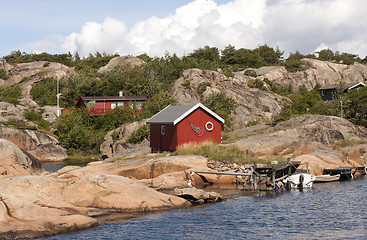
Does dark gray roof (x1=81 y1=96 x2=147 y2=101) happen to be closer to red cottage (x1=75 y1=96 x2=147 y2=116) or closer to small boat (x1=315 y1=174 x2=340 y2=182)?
red cottage (x1=75 y1=96 x2=147 y2=116)

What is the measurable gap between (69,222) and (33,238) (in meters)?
1.92

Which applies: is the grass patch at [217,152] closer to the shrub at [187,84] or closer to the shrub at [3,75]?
the shrub at [187,84]

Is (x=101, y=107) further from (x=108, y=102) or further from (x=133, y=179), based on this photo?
(x=133, y=179)

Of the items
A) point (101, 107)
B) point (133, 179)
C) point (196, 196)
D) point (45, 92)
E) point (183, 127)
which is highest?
point (45, 92)

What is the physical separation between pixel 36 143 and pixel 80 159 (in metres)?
6.02

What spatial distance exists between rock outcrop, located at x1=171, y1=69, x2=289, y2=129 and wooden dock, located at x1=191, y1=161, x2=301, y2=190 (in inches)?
1064

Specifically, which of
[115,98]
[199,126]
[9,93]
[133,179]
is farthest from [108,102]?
[133,179]

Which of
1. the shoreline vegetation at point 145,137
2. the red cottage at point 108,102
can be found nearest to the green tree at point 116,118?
the shoreline vegetation at point 145,137

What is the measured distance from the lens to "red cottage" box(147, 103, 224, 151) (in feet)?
130

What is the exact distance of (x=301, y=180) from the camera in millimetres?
32500

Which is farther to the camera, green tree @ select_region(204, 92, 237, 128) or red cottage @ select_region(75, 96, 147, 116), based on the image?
red cottage @ select_region(75, 96, 147, 116)

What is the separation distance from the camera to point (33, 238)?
719 inches

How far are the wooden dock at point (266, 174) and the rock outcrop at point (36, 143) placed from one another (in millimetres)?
28097

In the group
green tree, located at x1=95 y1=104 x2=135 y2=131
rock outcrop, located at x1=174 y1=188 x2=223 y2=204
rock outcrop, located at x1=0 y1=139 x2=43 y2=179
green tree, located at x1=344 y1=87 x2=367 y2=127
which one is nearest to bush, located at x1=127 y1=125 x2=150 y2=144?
green tree, located at x1=95 y1=104 x2=135 y2=131
